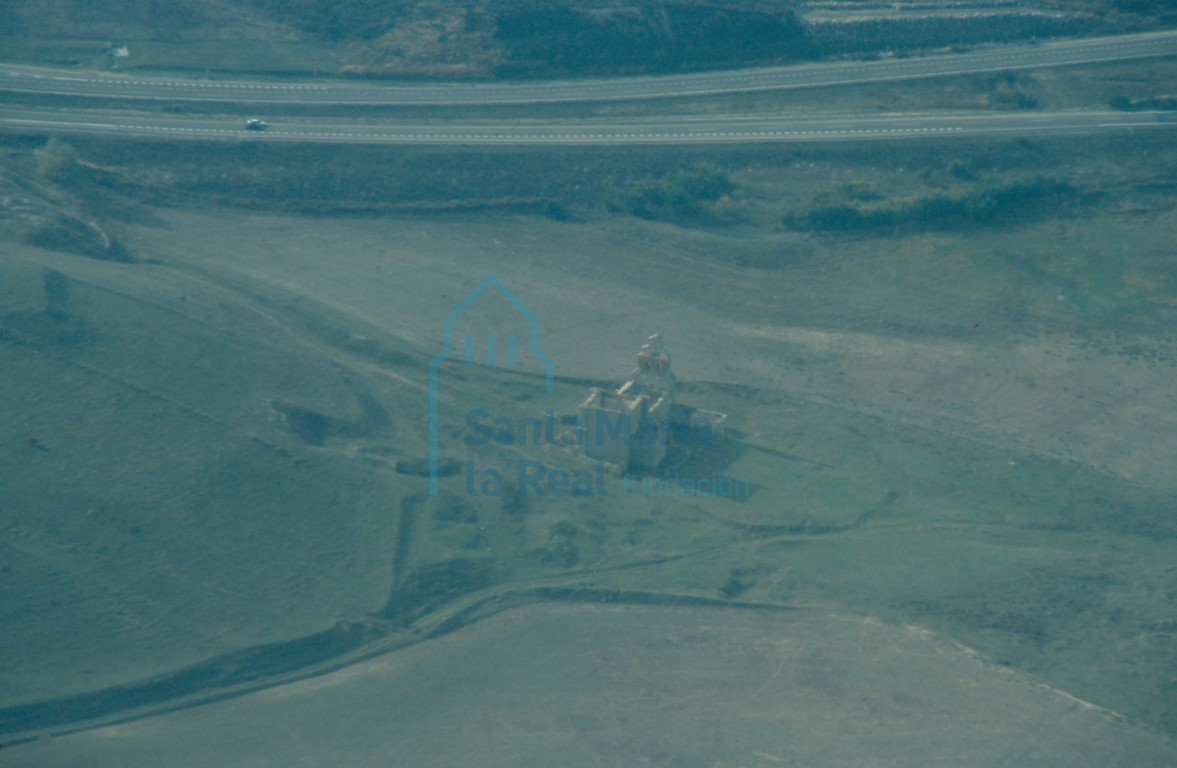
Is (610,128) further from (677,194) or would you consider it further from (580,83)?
(677,194)

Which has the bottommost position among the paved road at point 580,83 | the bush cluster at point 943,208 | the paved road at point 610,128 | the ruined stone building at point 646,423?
the ruined stone building at point 646,423

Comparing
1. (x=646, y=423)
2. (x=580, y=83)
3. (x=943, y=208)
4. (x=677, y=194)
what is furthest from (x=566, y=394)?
(x=580, y=83)

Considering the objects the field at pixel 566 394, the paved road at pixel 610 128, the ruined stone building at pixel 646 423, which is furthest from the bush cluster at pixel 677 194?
the ruined stone building at pixel 646 423

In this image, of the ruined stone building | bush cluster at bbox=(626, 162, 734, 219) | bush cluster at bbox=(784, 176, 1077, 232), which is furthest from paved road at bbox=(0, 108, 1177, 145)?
the ruined stone building

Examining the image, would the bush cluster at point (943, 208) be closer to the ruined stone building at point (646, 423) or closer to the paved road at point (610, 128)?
the paved road at point (610, 128)

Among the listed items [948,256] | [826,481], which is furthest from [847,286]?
[826,481]

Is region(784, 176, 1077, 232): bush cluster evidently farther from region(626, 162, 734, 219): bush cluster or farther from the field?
region(626, 162, 734, 219): bush cluster
